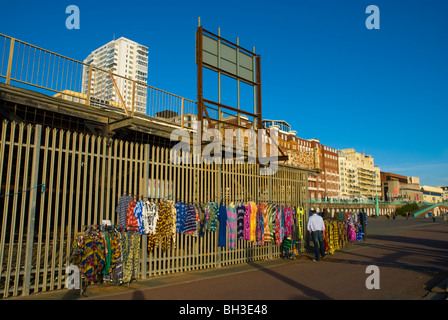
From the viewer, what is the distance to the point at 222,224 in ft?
34.9

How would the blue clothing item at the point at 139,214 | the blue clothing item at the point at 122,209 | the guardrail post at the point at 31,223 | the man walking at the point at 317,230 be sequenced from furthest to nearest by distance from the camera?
the man walking at the point at 317,230
the blue clothing item at the point at 139,214
the blue clothing item at the point at 122,209
the guardrail post at the point at 31,223

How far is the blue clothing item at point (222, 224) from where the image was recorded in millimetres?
10578

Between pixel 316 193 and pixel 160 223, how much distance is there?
116 m

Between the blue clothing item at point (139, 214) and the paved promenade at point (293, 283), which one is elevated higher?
the blue clothing item at point (139, 214)

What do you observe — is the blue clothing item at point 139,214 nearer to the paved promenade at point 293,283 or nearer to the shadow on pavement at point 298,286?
the paved promenade at point 293,283

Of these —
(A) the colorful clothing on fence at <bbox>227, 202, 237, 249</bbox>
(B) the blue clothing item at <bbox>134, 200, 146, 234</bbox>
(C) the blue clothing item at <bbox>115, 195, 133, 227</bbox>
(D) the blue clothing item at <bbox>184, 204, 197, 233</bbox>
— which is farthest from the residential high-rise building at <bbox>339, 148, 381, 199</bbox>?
(C) the blue clothing item at <bbox>115, 195, 133, 227</bbox>

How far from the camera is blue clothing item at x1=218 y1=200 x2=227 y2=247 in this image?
10.6 meters

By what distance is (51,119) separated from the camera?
30.7 feet

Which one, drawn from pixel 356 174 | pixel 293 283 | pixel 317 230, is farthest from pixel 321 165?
pixel 293 283

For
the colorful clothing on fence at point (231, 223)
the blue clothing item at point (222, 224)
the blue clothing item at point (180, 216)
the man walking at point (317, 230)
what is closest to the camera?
the blue clothing item at point (180, 216)

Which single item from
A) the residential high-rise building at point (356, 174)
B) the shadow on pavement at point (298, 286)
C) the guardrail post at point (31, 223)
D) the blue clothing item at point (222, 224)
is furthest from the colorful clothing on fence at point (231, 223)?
the residential high-rise building at point (356, 174)

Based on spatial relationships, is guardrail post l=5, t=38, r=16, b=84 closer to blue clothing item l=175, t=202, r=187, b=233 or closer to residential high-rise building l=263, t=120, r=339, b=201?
blue clothing item l=175, t=202, r=187, b=233

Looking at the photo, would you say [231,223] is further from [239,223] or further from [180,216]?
[180,216]
